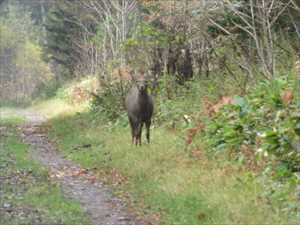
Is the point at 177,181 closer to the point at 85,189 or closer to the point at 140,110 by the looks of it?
the point at 85,189

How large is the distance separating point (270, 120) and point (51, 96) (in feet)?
109

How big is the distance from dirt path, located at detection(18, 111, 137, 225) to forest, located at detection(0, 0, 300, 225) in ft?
0.06

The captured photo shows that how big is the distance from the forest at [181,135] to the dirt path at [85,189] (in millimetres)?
19

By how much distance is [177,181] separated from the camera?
1078cm

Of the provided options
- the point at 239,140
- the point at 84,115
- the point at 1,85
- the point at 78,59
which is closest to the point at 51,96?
the point at 78,59

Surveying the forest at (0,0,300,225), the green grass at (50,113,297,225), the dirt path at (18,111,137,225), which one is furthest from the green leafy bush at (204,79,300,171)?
the dirt path at (18,111,137,225)

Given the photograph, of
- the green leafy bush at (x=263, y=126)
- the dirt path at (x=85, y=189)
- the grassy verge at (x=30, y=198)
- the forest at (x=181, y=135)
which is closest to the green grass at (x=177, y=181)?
the forest at (x=181, y=135)

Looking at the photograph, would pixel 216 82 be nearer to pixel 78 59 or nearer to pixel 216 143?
pixel 216 143

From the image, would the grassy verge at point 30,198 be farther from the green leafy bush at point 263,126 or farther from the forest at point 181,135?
the green leafy bush at point 263,126

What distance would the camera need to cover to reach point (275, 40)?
1433 cm

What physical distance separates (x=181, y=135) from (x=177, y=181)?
3.73 meters

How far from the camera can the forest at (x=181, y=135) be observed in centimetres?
931

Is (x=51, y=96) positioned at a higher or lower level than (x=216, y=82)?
lower

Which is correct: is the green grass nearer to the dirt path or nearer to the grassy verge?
the dirt path
